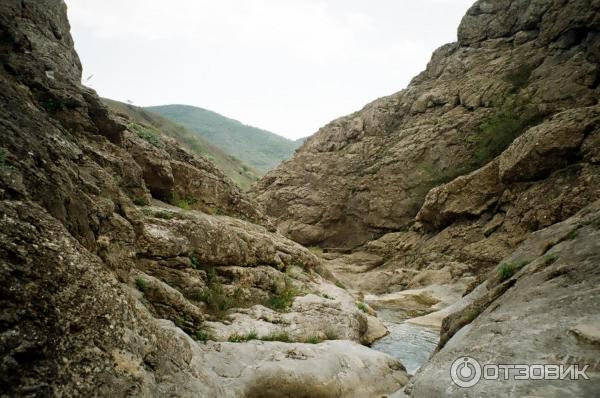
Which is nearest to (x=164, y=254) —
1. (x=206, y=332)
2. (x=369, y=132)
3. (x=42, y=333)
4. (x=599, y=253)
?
(x=206, y=332)

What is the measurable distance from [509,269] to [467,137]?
3566 centimetres

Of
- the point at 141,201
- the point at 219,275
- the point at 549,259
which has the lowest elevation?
the point at 219,275

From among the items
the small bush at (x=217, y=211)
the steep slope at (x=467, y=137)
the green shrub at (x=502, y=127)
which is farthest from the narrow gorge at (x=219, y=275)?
the green shrub at (x=502, y=127)

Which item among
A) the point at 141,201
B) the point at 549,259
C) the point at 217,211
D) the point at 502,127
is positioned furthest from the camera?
the point at 502,127

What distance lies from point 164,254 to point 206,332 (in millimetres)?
3221

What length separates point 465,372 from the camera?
6.89 metres

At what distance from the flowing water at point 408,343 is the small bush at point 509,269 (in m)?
5.03

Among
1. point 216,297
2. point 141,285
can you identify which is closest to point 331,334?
point 216,297

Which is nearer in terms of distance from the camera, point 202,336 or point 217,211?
point 202,336

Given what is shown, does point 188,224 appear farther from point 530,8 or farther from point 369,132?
point 530,8

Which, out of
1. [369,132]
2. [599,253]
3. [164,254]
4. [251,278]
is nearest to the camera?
[599,253]

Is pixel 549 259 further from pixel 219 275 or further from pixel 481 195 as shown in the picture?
pixel 481 195

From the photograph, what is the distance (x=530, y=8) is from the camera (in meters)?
43.7

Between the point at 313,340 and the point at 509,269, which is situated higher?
the point at 509,269
